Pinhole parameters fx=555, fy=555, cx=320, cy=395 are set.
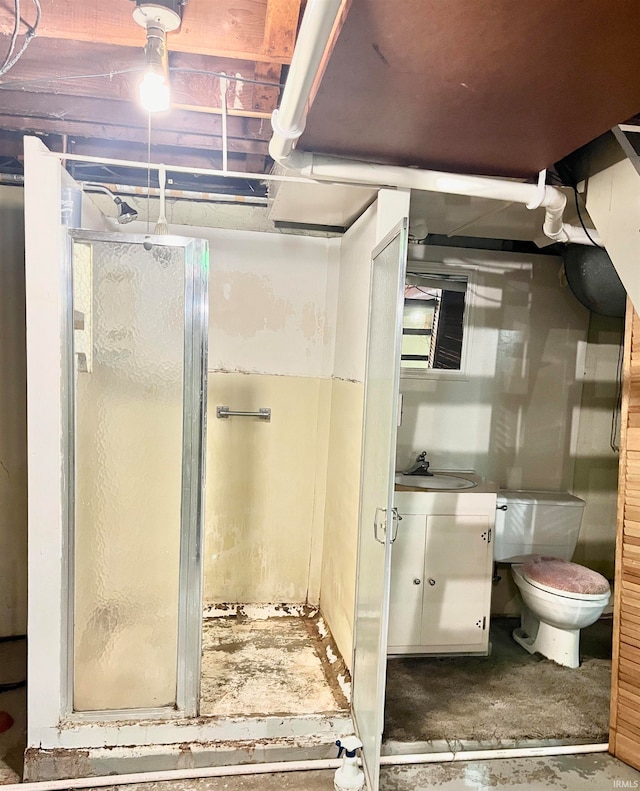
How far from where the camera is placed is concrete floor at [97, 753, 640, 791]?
1.99 metres

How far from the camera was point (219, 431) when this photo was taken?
3.13m

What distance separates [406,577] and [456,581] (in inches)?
10.7

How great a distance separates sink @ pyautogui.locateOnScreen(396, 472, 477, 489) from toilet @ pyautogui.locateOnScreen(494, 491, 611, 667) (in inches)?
10.4

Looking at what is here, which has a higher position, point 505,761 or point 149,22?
point 149,22

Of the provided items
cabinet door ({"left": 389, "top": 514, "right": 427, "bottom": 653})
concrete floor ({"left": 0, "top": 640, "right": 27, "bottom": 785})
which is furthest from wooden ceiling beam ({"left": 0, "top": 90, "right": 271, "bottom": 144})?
concrete floor ({"left": 0, "top": 640, "right": 27, "bottom": 785})

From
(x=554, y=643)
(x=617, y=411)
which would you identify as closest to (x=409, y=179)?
(x=617, y=411)

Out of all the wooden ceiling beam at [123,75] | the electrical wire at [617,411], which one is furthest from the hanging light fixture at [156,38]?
the electrical wire at [617,411]

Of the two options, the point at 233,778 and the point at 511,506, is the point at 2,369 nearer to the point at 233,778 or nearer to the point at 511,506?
the point at 233,778

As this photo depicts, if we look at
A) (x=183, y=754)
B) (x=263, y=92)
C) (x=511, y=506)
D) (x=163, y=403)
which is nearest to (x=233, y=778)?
(x=183, y=754)

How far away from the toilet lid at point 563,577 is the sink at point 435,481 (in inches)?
20.9

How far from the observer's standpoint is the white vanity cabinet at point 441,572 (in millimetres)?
2812

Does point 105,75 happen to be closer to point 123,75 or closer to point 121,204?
point 123,75

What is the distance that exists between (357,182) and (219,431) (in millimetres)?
1603

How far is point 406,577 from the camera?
9.22 feet
